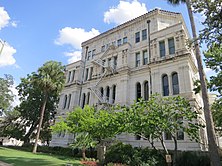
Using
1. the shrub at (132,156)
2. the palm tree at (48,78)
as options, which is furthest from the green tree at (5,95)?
the shrub at (132,156)

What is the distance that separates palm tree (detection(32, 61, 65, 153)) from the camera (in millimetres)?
27594

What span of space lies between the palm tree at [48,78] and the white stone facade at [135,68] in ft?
13.6

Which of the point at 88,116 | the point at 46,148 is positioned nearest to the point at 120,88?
the point at 88,116

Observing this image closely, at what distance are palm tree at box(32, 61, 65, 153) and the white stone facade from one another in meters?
4.16

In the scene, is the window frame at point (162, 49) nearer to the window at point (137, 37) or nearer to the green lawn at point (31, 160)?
the window at point (137, 37)

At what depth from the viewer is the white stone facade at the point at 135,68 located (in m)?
21.5

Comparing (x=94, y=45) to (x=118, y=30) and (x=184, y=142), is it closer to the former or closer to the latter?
(x=118, y=30)

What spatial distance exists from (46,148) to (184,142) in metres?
22.8

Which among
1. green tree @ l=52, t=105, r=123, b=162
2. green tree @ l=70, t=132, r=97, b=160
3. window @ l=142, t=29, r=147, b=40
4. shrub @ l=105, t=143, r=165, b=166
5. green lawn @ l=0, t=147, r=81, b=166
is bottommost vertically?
green lawn @ l=0, t=147, r=81, b=166

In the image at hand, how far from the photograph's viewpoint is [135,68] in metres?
26.5

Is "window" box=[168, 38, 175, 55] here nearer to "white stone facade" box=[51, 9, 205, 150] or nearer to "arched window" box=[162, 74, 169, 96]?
"white stone facade" box=[51, 9, 205, 150]

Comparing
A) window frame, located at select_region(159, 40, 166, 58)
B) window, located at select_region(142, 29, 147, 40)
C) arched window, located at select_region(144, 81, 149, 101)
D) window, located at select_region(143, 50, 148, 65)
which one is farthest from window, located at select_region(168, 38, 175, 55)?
Result: arched window, located at select_region(144, 81, 149, 101)

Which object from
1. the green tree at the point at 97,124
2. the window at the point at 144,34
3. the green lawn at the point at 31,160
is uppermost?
the window at the point at 144,34

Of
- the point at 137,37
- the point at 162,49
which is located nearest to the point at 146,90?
the point at 162,49
